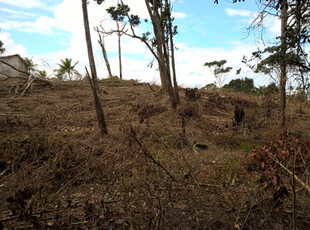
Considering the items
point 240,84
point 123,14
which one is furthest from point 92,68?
point 240,84

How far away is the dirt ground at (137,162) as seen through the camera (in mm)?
2295

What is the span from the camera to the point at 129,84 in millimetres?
18094

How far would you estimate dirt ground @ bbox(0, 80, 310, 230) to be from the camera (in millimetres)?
2295

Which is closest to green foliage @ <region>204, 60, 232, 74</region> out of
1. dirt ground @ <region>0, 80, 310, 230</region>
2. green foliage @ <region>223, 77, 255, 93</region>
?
green foliage @ <region>223, 77, 255, 93</region>

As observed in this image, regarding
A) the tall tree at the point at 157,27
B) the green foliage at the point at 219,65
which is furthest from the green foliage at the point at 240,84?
the tall tree at the point at 157,27

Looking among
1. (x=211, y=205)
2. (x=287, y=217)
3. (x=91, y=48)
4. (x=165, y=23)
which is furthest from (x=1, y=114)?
(x=287, y=217)

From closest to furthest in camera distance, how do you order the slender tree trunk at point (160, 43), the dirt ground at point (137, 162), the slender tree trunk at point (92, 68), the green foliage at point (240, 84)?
the dirt ground at point (137, 162), the slender tree trunk at point (92, 68), the slender tree trunk at point (160, 43), the green foliage at point (240, 84)

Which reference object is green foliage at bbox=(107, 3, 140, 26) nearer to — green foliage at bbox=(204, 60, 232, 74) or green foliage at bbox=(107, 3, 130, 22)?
green foliage at bbox=(107, 3, 130, 22)

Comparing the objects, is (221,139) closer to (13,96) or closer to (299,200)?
(299,200)

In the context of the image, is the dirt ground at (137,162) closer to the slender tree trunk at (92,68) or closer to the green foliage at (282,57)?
the slender tree trunk at (92,68)

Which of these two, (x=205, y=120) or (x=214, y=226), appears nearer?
(x=214, y=226)

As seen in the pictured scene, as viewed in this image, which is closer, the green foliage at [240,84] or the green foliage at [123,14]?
the green foliage at [123,14]

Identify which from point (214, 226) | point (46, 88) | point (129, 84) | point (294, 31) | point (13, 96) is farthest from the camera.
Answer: point (129, 84)

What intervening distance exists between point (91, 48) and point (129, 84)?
10951 millimetres
